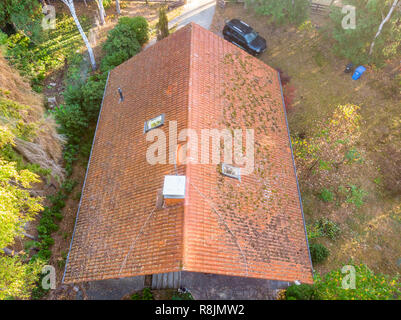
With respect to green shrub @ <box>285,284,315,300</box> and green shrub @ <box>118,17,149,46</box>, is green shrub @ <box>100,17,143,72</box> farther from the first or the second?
green shrub @ <box>285,284,315,300</box>

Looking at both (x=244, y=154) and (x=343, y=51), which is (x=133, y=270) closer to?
(x=244, y=154)

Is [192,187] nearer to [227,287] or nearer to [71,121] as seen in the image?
[227,287]

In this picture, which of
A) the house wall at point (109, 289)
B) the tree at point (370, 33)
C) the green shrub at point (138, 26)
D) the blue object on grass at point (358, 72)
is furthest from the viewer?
the green shrub at point (138, 26)

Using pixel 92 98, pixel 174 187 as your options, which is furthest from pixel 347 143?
pixel 92 98

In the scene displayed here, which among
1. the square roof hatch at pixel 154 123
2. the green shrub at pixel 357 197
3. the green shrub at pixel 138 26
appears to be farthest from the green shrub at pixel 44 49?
the green shrub at pixel 357 197

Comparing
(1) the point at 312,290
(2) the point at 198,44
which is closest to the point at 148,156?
(2) the point at 198,44

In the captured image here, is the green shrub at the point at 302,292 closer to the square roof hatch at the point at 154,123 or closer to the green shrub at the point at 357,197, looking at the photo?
the green shrub at the point at 357,197
